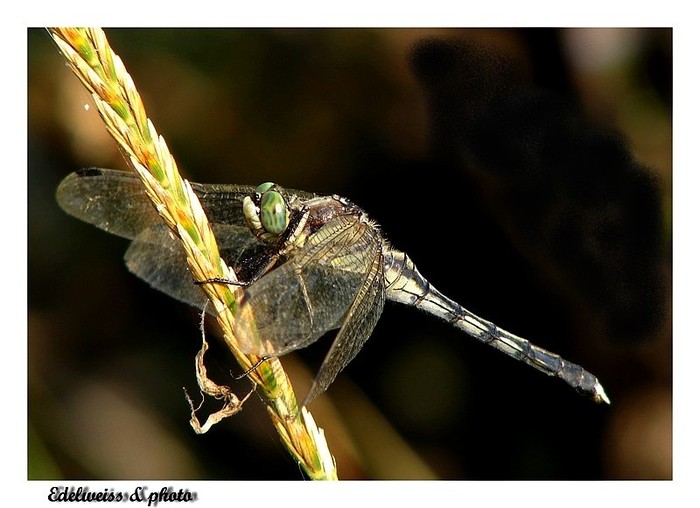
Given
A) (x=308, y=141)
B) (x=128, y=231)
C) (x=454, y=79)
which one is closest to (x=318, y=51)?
(x=308, y=141)

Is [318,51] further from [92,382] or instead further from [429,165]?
[92,382]

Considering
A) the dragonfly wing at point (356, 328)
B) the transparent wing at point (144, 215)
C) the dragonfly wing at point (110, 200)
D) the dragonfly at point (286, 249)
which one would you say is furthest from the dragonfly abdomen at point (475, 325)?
the dragonfly wing at point (110, 200)

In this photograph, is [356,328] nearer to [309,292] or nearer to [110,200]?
[309,292]

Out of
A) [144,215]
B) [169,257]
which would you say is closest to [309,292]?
[169,257]

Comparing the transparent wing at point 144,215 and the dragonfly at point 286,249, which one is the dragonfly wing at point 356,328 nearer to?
the dragonfly at point 286,249

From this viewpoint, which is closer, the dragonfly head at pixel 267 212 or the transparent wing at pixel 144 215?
the dragonfly head at pixel 267 212

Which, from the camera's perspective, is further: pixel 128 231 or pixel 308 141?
pixel 308 141
